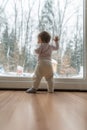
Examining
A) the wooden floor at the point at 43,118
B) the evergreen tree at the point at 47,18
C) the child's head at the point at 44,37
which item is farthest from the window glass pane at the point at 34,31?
the wooden floor at the point at 43,118

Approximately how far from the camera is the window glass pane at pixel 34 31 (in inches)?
95.9

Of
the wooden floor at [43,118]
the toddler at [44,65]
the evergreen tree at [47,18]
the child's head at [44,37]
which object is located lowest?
the wooden floor at [43,118]

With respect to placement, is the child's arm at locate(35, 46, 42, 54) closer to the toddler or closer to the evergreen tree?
the toddler

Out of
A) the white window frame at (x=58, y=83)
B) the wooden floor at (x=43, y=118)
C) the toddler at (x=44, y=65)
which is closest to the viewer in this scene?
the wooden floor at (x=43, y=118)

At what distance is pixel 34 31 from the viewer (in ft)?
8.04

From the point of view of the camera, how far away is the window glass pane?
244 cm

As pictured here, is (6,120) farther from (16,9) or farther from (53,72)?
(16,9)

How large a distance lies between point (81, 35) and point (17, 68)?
2.29 feet

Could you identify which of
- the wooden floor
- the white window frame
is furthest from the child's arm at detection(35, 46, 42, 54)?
the wooden floor

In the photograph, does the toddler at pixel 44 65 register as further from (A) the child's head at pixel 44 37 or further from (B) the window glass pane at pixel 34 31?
(B) the window glass pane at pixel 34 31

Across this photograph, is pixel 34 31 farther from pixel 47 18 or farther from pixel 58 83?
pixel 58 83

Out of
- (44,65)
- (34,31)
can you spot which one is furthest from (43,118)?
(34,31)

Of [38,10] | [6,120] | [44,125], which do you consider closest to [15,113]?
[6,120]

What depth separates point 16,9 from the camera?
244 centimetres
